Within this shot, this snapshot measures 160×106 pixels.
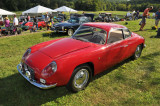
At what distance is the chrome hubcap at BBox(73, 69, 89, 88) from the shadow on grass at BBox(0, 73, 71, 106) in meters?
0.35

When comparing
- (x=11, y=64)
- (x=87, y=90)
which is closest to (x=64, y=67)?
(x=87, y=90)

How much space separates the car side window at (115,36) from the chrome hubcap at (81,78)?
1.21 m

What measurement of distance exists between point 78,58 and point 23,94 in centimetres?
167

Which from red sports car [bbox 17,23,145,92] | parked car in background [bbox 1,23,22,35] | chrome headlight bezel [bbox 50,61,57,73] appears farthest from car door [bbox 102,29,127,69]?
parked car in background [bbox 1,23,22,35]

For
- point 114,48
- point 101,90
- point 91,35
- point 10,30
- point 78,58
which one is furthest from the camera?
point 10,30

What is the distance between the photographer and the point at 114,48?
3.67 m

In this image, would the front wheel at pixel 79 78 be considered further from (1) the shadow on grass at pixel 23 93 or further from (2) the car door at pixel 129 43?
(2) the car door at pixel 129 43

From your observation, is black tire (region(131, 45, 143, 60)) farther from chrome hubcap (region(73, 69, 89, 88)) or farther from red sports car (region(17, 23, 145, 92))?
chrome hubcap (region(73, 69, 89, 88))

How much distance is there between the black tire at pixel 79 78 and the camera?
111 inches

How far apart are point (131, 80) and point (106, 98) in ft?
4.05

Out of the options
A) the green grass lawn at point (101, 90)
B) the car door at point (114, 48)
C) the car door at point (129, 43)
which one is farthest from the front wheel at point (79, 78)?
the car door at point (129, 43)

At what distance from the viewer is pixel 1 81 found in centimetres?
357

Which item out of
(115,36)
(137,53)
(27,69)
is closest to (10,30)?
(27,69)

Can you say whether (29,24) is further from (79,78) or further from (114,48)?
(79,78)
